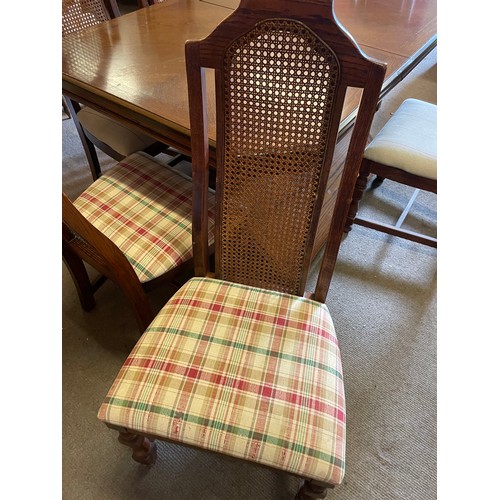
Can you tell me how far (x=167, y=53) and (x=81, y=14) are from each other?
1.99 feet

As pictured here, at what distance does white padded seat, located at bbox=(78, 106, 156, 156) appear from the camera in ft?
4.94

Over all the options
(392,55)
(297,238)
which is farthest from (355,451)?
(392,55)

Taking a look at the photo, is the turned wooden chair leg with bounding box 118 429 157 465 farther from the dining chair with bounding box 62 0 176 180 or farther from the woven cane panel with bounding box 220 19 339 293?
the dining chair with bounding box 62 0 176 180

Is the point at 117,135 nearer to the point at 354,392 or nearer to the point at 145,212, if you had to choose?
the point at 145,212

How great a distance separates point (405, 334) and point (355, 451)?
521 millimetres

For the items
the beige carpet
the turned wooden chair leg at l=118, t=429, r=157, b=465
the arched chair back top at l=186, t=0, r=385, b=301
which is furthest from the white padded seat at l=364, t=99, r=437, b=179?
the turned wooden chair leg at l=118, t=429, r=157, b=465

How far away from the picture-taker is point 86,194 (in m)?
1.26

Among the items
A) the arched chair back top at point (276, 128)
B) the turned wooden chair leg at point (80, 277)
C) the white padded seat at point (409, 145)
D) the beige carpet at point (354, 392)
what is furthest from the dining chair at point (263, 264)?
the white padded seat at point (409, 145)

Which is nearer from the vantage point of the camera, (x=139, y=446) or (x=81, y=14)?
(x=139, y=446)

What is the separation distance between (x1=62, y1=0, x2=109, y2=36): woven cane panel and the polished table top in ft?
0.56

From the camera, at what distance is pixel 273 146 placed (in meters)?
0.80

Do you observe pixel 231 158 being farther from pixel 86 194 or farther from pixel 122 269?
pixel 86 194

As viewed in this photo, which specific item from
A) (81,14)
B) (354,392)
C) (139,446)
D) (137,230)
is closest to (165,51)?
(81,14)

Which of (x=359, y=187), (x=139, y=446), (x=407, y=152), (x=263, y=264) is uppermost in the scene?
(x=407, y=152)
